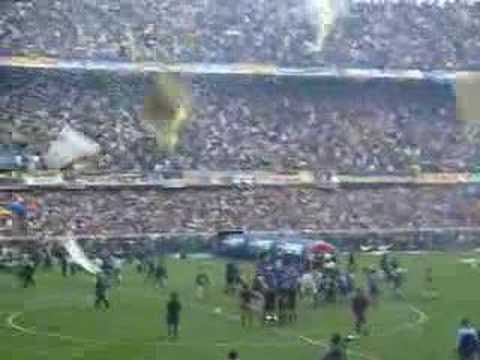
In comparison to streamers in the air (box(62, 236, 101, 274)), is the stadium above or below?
above

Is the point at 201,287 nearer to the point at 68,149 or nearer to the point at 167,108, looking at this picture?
the point at 68,149

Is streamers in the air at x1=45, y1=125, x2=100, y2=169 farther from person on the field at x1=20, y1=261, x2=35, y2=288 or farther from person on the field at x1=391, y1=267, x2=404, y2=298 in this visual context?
person on the field at x1=391, y1=267, x2=404, y2=298

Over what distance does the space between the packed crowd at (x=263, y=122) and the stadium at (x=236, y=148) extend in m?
0.08

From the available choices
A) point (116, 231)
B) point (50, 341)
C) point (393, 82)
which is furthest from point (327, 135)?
point (50, 341)

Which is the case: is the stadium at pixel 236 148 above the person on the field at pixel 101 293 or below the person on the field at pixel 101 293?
above

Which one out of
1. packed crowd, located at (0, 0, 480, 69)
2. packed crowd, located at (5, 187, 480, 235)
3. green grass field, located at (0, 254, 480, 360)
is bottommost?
green grass field, located at (0, 254, 480, 360)

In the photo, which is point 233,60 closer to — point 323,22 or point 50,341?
point 323,22

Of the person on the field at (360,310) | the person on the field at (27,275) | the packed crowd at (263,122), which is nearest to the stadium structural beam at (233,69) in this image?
the packed crowd at (263,122)

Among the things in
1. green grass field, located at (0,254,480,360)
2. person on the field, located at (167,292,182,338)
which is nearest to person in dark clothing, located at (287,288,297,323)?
green grass field, located at (0,254,480,360)

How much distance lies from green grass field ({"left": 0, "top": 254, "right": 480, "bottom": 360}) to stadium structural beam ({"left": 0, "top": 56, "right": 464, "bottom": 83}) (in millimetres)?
16686

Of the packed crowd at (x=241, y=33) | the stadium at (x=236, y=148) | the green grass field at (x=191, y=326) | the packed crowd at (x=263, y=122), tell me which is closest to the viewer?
the green grass field at (x=191, y=326)

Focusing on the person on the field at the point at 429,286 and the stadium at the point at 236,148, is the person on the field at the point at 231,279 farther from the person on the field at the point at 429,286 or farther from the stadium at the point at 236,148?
the person on the field at the point at 429,286

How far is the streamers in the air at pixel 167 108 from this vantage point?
52531 mm

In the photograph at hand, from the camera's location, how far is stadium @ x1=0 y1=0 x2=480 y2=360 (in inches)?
1554
